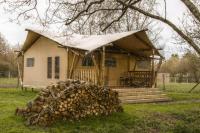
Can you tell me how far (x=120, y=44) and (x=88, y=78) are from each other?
3.43 metres

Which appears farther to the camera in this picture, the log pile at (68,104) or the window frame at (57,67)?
the window frame at (57,67)

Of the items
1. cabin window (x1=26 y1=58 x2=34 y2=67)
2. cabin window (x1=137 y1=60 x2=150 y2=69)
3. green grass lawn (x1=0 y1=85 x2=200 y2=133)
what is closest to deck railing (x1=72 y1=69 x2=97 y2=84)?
cabin window (x1=137 y1=60 x2=150 y2=69)

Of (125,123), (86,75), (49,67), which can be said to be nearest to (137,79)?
(86,75)

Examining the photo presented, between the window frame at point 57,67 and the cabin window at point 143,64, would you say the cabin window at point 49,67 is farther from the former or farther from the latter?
the cabin window at point 143,64

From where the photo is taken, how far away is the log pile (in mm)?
11664

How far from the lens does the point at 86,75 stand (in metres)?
20.8

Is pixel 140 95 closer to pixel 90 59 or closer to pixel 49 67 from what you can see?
pixel 90 59

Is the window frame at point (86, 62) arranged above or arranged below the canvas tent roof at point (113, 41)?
below

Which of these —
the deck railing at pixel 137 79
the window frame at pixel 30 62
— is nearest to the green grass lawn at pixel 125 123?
the deck railing at pixel 137 79

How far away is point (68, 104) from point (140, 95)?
8299 millimetres

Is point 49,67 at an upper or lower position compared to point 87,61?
lower

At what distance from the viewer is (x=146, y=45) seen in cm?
2234

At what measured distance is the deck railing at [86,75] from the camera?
20.5 metres

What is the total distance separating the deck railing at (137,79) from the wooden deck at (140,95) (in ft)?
5.05
